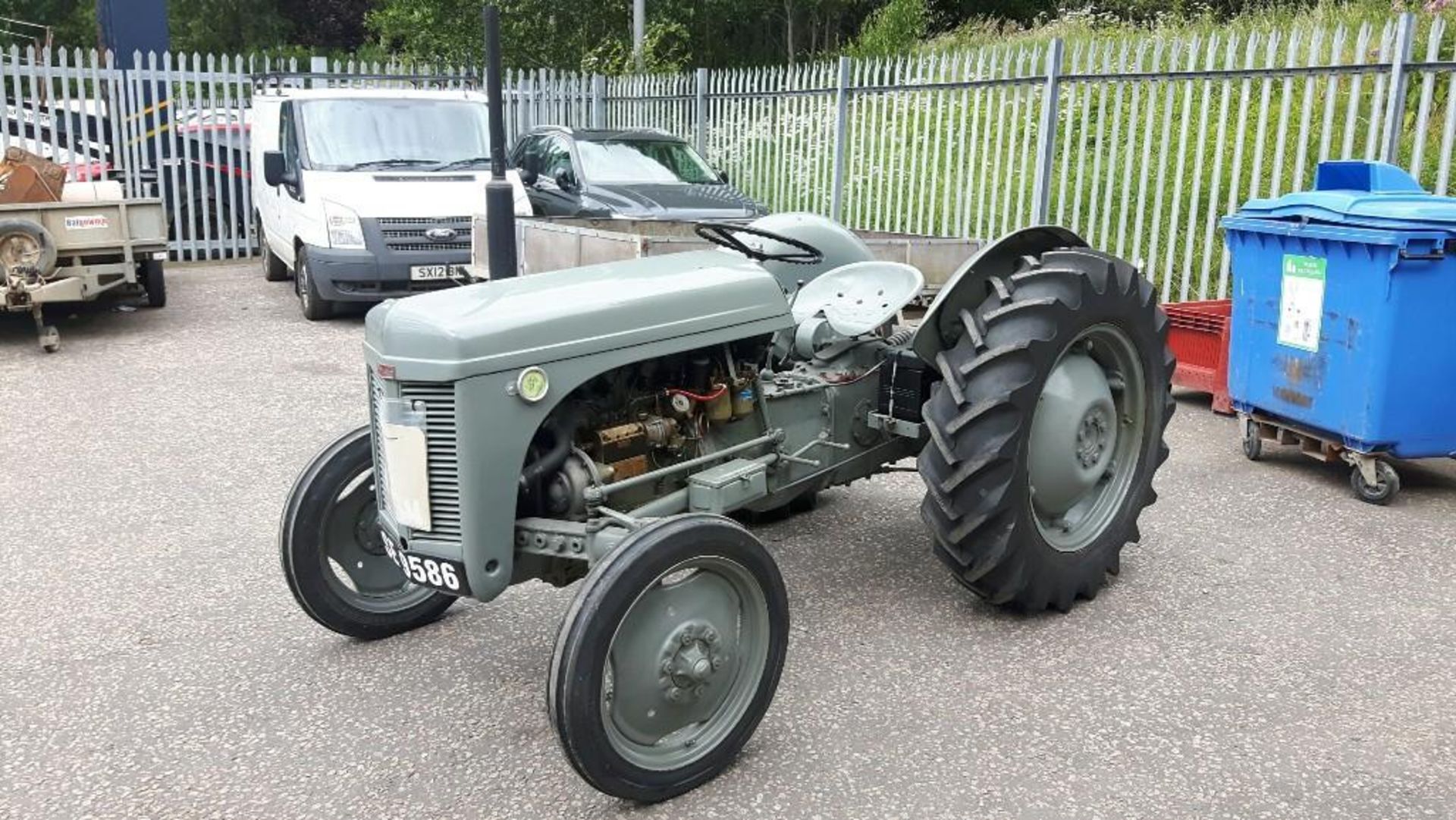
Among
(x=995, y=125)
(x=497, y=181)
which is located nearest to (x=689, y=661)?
(x=497, y=181)

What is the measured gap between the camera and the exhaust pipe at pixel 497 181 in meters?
5.43

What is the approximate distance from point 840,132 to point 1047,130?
3.04 m

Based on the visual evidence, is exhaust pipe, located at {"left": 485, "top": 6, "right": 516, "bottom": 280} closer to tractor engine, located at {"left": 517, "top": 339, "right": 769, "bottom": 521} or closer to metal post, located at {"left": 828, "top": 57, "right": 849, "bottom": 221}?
tractor engine, located at {"left": 517, "top": 339, "right": 769, "bottom": 521}

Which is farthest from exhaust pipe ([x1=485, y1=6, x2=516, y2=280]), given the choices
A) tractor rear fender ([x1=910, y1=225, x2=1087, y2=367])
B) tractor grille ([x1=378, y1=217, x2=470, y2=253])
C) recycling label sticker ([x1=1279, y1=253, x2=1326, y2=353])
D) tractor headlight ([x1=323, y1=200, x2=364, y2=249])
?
tractor headlight ([x1=323, y1=200, x2=364, y2=249])

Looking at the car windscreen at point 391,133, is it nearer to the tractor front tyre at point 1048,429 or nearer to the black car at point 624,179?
the black car at point 624,179

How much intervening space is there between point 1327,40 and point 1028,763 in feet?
32.5

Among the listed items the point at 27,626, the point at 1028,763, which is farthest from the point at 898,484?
the point at 27,626

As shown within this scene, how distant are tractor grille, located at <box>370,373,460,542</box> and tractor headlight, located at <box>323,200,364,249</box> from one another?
284 inches

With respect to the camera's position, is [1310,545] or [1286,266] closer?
[1310,545]

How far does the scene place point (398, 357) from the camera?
3189 mm

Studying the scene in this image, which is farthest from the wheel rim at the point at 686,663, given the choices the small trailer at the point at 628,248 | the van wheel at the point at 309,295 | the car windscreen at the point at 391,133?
the car windscreen at the point at 391,133

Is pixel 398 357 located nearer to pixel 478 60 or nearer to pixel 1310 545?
pixel 1310 545

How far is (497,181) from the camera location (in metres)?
5.61

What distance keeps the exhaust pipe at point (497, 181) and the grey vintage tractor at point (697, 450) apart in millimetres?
1383
